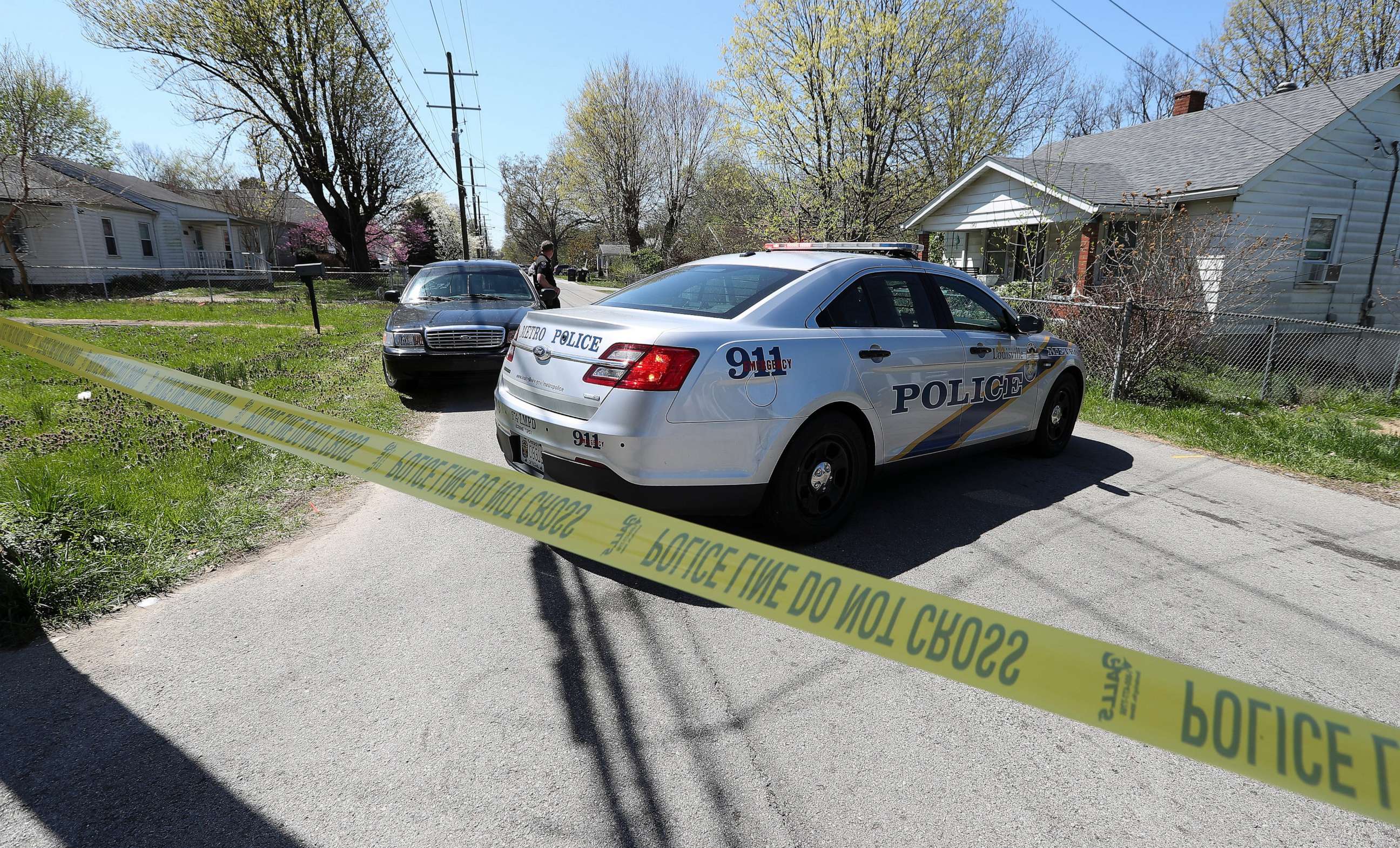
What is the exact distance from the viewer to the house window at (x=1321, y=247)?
47.3 feet

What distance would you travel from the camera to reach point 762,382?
357 centimetres

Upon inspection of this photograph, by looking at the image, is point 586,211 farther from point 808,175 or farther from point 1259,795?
point 1259,795

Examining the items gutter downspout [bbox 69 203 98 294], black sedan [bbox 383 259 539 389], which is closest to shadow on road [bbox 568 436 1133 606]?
black sedan [bbox 383 259 539 389]

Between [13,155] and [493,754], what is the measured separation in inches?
1174

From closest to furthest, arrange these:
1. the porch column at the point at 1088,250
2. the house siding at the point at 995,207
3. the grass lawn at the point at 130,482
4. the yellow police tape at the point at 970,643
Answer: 1. the yellow police tape at the point at 970,643
2. the grass lawn at the point at 130,482
3. the porch column at the point at 1088,250
4. the house siding at the point at 995,207

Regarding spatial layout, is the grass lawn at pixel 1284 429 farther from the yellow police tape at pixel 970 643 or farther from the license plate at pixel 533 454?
the license plate at pixel 533 454

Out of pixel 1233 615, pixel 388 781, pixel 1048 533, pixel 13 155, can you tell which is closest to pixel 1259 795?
pixel 1233 615

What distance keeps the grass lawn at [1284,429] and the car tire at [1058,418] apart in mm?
1894

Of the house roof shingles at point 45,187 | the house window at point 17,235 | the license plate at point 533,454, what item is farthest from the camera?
the house roof shingles at point 45,187

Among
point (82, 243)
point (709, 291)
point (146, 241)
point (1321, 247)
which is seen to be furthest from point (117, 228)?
point (1321, 247)

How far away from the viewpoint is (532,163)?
227 feet

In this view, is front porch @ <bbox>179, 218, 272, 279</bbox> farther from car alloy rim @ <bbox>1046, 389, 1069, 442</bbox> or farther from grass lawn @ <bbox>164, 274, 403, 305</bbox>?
car alloy rim @ <bbox>1046, 389, 1069, 442</bbox>

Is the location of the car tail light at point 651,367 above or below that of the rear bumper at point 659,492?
above

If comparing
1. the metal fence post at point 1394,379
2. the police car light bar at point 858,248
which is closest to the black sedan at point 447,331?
the police car light bar at point 858,248
